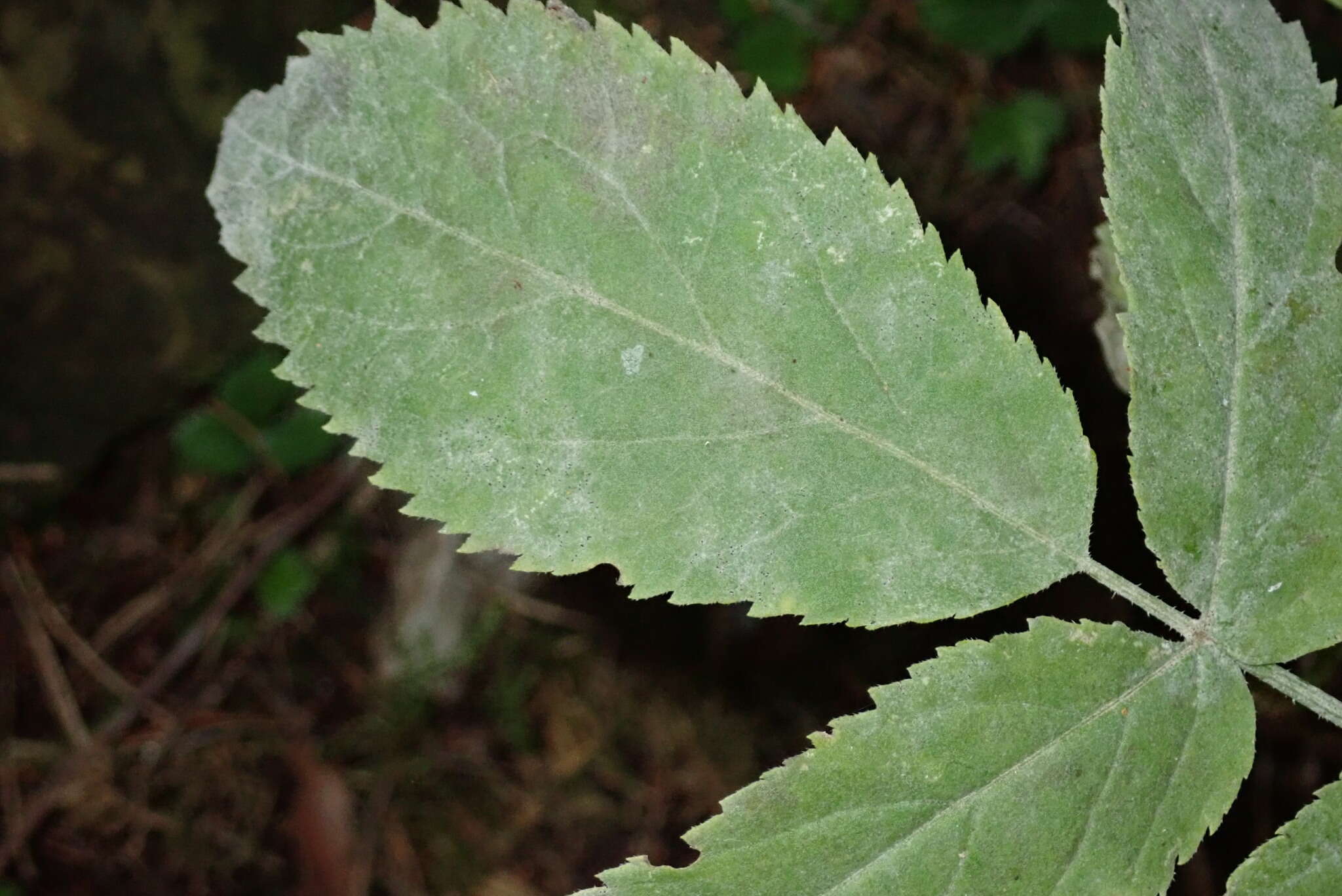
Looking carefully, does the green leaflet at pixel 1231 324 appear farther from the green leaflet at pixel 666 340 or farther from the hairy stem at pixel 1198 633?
the green leaflet at pixel 666 340

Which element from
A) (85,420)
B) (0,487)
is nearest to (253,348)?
(85,420)

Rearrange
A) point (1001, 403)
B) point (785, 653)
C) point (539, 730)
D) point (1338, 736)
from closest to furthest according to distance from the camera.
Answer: point (1001, 403)
point (1338, 736)
point (785, 653)
point (539, 730)

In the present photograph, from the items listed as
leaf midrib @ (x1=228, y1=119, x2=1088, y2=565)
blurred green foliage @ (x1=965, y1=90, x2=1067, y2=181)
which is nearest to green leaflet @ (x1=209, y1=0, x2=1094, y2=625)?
leaf midrib @ (x1=228, y1=119, x2=1088, y2=565)

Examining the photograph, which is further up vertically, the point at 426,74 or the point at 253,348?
the point at 426,74

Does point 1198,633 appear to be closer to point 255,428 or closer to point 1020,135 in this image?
point 1020,135

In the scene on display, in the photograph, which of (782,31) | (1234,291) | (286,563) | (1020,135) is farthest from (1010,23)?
(286,563)

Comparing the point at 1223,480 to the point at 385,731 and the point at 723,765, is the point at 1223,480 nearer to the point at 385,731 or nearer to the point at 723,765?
the point at 723,765
